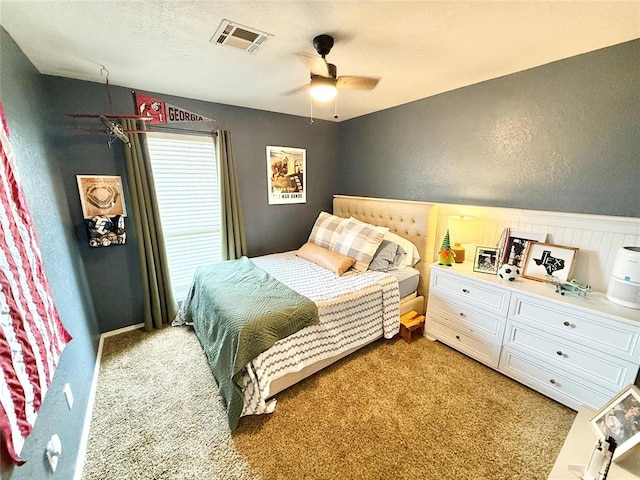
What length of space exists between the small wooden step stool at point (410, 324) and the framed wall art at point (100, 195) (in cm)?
292

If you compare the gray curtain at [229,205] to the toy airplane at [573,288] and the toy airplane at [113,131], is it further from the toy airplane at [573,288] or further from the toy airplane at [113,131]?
the toy airplane at [573,288]

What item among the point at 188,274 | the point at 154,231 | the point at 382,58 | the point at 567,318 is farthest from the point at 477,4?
the point at 188,274

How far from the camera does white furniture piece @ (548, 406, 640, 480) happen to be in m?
0.99

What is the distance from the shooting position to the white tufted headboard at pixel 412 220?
2.80 meters

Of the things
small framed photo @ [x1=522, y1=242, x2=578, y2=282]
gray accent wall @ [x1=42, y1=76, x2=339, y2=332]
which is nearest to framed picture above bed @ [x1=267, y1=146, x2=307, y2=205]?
gray accent wall @ [x1=42, y1=76, x2=339, y2=332]

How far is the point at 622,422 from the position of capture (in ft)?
3.44

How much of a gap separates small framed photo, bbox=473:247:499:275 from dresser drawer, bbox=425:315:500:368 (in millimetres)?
575

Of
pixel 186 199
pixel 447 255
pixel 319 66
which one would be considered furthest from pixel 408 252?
pixel 186 199

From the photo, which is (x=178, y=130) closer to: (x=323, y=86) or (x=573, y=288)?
(x=323, y=86)

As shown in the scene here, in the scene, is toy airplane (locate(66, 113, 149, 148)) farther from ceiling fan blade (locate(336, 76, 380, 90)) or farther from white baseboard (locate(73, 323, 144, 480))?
white baseboard (locate(73, 323, 144, 480))

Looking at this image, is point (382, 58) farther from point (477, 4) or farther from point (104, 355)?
point (104, 355)

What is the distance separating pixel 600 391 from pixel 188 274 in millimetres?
3661

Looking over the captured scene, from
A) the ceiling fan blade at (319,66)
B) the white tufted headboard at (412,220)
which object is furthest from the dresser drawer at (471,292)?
the ceiling fan blade at (319,66)

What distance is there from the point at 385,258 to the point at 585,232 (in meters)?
1.54
